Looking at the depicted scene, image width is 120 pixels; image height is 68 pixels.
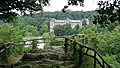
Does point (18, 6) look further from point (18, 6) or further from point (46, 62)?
point (46, 62)

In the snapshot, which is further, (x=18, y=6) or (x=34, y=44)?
(x=34, y=44)

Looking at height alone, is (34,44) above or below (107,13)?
below

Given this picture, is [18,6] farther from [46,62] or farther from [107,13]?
[107,13]

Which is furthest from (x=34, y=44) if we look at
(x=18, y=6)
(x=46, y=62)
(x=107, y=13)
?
(x=107, y=13)

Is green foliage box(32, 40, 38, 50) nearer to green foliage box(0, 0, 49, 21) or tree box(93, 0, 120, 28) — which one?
green foliage box(0, 0, 49, 21)

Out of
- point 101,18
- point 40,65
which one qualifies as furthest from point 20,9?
point 101,18

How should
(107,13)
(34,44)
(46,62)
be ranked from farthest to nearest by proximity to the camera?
(34,44) < (46,62) < (107,13)

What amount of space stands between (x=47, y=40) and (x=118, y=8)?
1693cm

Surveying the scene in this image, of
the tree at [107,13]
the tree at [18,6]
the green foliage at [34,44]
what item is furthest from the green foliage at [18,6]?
the tree at [107,13]

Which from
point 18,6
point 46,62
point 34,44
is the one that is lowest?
point 34,44

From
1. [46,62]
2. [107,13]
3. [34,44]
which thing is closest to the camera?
[107,13]

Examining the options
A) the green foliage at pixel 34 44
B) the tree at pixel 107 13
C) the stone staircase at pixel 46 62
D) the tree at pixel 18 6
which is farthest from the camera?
the green foliage at pixel 34 44

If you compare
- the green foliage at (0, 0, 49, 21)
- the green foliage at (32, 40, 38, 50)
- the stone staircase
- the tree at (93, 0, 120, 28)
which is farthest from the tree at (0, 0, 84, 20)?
the tree at (93, 0, 120, 28)

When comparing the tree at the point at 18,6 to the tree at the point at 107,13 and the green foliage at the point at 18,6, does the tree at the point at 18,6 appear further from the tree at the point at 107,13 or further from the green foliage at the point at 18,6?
the tree at the point at 107,13
